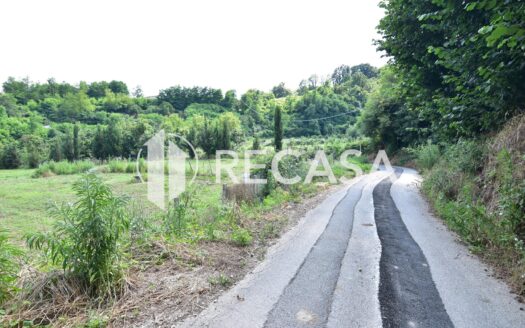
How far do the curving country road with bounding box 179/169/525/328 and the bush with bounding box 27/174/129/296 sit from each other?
1.08m

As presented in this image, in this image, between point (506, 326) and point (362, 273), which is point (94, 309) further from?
point (506, 326)

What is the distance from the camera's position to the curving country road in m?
2.68

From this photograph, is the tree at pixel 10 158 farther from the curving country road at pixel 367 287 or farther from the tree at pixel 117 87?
the tree at pixel 117 87

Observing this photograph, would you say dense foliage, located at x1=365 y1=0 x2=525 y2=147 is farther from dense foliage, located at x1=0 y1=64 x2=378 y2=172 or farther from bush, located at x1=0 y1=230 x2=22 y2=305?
dense foliage, located at x1=0 y1=64 x2=378 y2=172

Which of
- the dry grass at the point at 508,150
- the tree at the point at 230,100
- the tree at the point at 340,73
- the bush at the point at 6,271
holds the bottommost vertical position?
the bush at the point at 6,271

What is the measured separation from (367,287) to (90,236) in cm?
301

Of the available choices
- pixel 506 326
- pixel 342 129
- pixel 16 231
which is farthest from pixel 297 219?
pixel 342 129

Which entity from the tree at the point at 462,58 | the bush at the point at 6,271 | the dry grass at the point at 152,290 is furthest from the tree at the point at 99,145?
the bush at the point at 6,271

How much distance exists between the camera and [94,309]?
274 centimetres

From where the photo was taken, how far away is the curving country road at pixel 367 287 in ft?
8.80

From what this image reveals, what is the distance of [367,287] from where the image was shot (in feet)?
10.7

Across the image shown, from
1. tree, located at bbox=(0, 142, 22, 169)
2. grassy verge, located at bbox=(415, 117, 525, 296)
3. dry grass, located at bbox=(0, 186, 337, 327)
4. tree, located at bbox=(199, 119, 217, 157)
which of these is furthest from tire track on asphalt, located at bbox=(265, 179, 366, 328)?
tree, located at bbox=(0, 142, 22, 169)

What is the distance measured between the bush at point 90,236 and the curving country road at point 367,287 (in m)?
1.08

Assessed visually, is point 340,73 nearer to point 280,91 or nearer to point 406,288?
point 280,91
